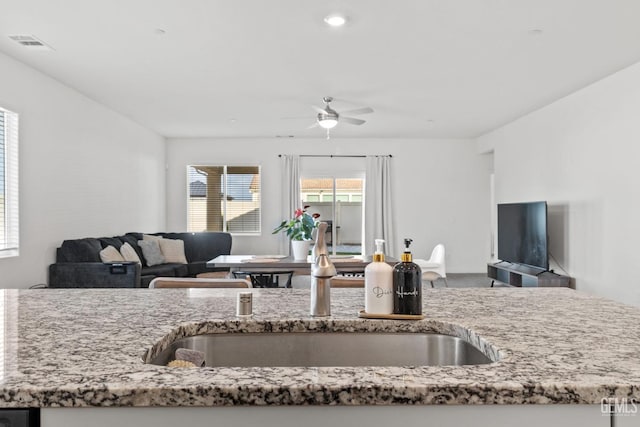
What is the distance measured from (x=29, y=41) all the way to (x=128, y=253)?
2.78m

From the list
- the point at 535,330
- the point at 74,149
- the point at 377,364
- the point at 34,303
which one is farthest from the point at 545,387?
the point at 74,149

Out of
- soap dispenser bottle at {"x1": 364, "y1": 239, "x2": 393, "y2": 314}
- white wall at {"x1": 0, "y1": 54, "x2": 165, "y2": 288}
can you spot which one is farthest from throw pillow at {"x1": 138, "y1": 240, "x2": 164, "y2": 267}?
soap dispenser bottle at {"x1": 364, "y1": 239, "x2": 393, "y2": 314}

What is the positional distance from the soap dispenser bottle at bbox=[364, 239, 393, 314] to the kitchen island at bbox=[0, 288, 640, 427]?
0.12 feet

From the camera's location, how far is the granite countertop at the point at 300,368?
2.50 ft

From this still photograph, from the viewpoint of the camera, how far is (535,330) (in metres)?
1.14

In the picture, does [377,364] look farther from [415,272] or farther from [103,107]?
[103,107]

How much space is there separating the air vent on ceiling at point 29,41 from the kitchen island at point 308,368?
10.8 feet

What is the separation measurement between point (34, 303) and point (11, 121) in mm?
3729

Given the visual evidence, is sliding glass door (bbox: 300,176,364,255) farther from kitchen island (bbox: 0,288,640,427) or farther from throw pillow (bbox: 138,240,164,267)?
kitchen island (bbox: 0,288,640,427)

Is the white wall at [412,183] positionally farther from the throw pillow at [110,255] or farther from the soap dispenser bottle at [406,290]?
the soap dispenser bottle at [406,290]

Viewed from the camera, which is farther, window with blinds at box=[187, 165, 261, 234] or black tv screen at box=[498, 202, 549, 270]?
window with blinds at box=[187, 165, 261, 234]

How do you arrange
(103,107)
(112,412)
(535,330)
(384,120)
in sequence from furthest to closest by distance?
(384,120)
(103,107)
(535,330)
(112,412)

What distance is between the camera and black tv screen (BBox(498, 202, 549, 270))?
19.3 ft

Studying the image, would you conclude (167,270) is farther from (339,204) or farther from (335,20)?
(335,20)
